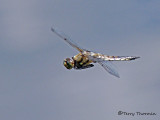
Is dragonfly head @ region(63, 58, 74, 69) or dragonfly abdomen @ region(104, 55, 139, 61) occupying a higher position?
dragonfly abdomen @ region(104, 55, 139, 61)

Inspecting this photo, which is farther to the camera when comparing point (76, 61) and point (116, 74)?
point (76, 61)

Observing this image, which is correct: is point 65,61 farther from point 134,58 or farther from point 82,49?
point 134,58

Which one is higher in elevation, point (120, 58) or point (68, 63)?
point (120, 58)

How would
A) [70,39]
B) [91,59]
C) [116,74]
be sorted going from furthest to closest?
[70,39] < [91,59] < [116,74]

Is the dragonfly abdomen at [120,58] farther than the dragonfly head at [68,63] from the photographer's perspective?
Yes

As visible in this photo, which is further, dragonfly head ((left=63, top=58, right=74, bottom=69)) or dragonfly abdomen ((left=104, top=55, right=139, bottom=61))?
dragonfly abdomen ((left=104, top=55, right=139, bottom=61))

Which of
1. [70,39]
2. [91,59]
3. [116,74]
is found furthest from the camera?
[70,39]

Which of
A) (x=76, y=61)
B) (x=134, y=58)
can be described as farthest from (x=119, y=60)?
(x=76, y=61)

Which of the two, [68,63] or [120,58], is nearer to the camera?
[68,63]

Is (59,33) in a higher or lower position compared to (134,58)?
higher

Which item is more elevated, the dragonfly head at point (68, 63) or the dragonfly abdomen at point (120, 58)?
the dragonfly abdomen at point (120, 58)
